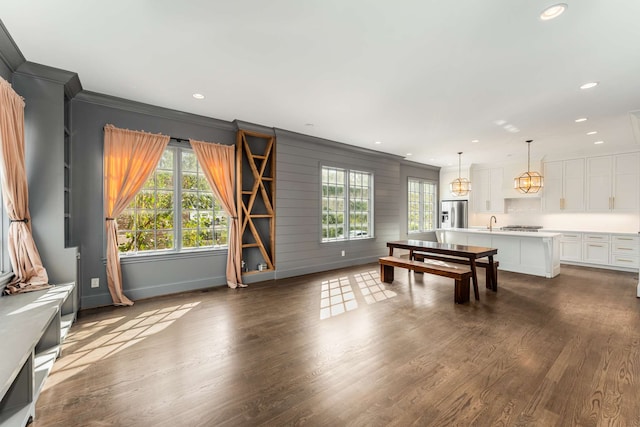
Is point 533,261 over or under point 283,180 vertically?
under

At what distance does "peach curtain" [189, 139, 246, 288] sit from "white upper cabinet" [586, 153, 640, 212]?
8.02m

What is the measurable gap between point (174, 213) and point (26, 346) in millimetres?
2778

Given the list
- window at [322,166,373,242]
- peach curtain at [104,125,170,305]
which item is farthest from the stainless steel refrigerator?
peach curtain at [104,125,170,305]

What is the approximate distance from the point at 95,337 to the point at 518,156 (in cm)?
897

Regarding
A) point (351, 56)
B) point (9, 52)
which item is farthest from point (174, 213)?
point (351, 56)

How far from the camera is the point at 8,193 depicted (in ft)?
8.53

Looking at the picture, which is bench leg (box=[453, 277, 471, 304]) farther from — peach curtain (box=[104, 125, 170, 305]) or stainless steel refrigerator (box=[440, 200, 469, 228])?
stainless steel refrigerator (box=[440, 200, 469, 228])

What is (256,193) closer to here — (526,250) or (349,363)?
(349,363)

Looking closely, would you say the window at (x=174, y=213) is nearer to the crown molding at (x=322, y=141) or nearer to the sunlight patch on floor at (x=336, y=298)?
the crown molding at (x=322, y=141)

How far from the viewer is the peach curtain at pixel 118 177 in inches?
144

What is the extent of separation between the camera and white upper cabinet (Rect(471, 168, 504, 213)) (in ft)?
26.0

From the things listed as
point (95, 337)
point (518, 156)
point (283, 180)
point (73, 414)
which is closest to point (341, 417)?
point (73, 414)

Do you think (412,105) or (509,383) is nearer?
(509,383)

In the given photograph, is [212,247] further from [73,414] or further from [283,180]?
[73,414]
